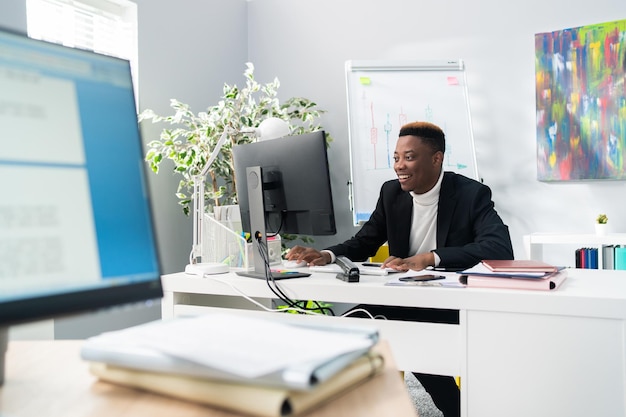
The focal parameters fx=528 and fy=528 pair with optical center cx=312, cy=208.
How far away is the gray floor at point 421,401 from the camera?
7.68 ft

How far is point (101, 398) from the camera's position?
543 millimetres

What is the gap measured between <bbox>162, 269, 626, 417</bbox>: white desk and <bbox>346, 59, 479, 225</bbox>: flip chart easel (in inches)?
75.3

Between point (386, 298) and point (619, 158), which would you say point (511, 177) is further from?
point (386, 298)

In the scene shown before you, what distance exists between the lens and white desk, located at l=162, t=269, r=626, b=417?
120 centimetres

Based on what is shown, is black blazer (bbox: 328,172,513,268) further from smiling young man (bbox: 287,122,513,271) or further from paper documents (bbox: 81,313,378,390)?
paper documents (bbox: 81,313,378,390)

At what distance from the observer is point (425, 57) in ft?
11.8

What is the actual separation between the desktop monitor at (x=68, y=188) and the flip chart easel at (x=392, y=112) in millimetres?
2811

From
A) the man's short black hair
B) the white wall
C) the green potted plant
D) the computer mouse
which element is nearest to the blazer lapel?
the man's short black hair

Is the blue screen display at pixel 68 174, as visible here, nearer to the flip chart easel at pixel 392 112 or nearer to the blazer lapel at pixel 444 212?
the blazer lapel at pixel 444 212

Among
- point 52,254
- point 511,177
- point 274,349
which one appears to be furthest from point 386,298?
point 511,177

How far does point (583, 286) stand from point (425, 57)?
2536 millimetres

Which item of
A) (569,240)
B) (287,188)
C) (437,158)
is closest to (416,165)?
(437,158)

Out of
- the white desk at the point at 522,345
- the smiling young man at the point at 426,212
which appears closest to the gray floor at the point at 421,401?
the smiling young man at the point at 426,212

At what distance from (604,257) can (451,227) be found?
1.21 metres
